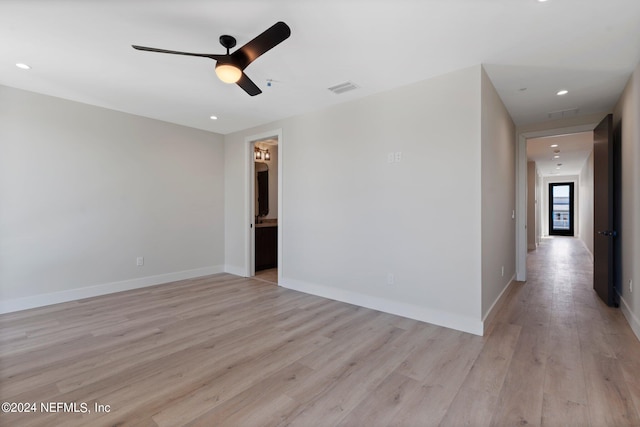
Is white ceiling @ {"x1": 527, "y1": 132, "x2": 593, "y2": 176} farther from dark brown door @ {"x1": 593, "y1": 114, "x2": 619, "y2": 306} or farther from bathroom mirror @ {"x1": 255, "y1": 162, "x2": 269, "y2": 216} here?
bathroom mirror @ {"x1": 255, "y1": 162, "x2": 269, "y2": 216}

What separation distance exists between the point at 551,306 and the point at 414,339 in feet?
7.07

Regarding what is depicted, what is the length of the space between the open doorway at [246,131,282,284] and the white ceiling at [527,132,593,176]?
196 inches

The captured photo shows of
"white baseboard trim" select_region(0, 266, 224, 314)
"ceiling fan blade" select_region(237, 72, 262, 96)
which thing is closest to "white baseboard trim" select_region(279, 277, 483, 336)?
"white baseboard trim" select_region(0, 266, 224, 314)

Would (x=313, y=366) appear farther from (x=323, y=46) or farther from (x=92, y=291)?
(x=92, y=291)

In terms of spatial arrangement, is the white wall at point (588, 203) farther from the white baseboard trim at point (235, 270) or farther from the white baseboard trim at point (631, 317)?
the white baseboard trim at point (235, 270)

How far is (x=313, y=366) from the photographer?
2.20 metres

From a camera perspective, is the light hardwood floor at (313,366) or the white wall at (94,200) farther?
the white wall at (94,200)

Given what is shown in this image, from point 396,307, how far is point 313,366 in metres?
1.42

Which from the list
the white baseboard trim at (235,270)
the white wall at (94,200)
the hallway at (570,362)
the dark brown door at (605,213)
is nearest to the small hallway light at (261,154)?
the white wall at (94,200)

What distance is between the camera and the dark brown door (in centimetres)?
350

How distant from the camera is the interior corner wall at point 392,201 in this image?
2.86 meters

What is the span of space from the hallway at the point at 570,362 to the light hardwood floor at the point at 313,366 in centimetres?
1

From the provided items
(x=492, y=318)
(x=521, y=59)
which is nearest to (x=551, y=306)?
(x=492, y=318)

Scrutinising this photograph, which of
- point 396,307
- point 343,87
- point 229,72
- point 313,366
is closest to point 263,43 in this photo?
point 229,72
